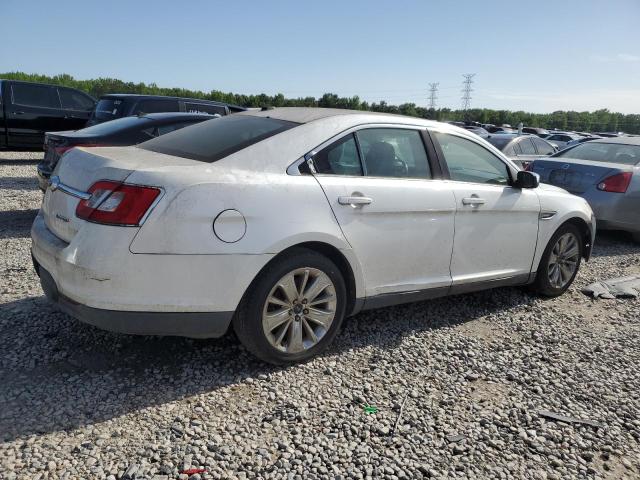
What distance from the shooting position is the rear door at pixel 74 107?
13305 millimetres

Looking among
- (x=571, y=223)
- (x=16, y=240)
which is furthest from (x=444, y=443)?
(x=16, y=240)

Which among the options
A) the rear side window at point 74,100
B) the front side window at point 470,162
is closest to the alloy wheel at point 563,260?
the front side window at point 470,162

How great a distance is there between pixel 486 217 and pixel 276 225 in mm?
1977

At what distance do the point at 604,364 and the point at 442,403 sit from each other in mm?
1512

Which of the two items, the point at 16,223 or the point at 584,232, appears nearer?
the point at 584,232

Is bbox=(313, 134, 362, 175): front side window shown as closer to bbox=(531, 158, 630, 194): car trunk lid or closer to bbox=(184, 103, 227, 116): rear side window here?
bbox=(531, 158, 630, 194): car trunk lid

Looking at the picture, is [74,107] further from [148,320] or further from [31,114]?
[148,320]

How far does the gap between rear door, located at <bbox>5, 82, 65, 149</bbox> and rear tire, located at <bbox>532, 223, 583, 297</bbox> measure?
11562 mm

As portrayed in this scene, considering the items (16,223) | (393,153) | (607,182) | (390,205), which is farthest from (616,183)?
(16,223)

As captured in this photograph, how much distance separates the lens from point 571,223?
529 cm

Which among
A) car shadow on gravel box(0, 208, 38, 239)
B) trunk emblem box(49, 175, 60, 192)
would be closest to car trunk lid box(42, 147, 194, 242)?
trunk emblem box(49, 175, 60, 192)

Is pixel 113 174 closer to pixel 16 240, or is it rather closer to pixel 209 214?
pixel 209 214

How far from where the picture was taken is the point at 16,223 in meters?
6.84

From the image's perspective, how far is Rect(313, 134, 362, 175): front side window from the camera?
3.48 meters
